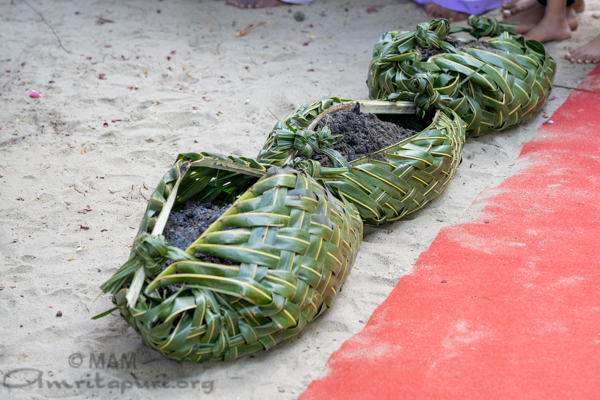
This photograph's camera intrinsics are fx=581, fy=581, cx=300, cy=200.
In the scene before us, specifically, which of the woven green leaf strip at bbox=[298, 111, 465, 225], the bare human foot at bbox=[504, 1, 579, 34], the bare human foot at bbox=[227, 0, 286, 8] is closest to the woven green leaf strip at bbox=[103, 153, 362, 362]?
the woven green leaf strip at bbox=[298, 111, 465, 225]

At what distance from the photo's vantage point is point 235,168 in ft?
6.08

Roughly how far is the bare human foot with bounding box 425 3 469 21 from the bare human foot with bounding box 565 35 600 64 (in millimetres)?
903

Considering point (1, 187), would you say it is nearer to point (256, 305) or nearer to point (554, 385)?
point (256, 305)

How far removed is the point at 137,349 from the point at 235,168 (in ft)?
2.03

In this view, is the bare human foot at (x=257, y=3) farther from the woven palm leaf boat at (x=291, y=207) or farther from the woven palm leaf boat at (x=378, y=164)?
the woven palm leaf boat at (x=378, y=164)

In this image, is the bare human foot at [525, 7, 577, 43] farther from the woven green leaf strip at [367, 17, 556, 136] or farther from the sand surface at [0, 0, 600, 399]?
the woven green leaf strip at [367, 17, 556, 136]

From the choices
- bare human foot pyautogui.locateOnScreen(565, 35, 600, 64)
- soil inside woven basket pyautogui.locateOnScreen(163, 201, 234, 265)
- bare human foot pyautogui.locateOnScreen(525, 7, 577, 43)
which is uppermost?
bare human foot pyautogui.locateOnScreen(525, 7, 577, 43)

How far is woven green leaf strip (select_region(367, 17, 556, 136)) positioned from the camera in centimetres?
263

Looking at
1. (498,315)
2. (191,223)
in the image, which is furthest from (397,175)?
(191,223)

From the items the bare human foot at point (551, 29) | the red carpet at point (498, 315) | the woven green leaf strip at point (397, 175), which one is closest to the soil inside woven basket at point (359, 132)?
the woven green leaf strip at point (397, 175)

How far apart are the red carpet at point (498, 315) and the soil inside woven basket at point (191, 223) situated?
0.50 m

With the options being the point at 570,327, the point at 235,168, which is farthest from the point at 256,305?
the point at 570,327

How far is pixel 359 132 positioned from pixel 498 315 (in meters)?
0.92

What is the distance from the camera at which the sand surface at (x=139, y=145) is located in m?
1.63
